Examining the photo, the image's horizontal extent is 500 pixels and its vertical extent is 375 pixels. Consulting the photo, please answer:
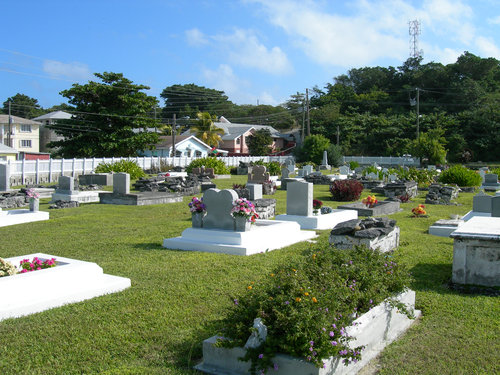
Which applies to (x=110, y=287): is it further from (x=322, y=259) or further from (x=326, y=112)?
(x=326, y=112)

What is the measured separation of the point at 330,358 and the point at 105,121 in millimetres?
42792

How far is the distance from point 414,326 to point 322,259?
1.32 meters

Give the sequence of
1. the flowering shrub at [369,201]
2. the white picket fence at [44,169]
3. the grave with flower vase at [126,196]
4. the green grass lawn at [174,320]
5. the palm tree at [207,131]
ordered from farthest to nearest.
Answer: the palm tree at [207,131] → the white picket fence at [44,169] → the grave with flower vase at [126,196] → the flowering shrub at [369,201] → the green grass lawn at [174,320]

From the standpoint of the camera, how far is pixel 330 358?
430cm

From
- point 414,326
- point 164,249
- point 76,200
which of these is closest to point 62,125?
point 76,200

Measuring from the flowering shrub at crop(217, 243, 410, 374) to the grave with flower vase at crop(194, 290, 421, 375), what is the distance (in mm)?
62

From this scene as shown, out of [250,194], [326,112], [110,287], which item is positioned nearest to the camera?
[110,287]

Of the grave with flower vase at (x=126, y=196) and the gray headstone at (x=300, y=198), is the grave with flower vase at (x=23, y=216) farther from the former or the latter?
the gray headstone at (x=300, y=198)

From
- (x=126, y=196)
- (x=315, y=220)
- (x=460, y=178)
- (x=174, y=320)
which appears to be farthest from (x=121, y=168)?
(x=174, y=320)

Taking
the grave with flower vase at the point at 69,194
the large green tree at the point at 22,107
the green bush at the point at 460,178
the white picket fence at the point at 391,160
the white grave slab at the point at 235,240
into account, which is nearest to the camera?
the white grave slab at the point at 235,240

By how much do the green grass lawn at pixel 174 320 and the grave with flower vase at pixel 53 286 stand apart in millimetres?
202

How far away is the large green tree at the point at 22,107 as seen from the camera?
272 feet

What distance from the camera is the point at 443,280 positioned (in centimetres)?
800

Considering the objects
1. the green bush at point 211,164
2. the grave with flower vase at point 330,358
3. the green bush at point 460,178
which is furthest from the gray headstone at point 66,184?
the green bush at point 460,178
